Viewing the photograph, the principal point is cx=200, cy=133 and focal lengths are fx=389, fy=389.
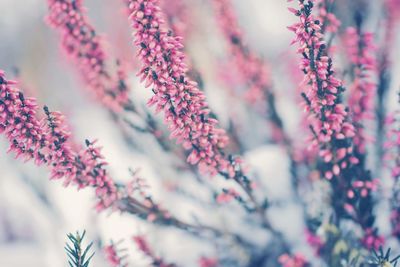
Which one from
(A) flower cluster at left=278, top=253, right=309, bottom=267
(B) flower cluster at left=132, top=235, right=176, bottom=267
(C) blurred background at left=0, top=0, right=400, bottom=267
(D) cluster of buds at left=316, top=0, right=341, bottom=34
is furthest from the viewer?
(C) blurred background at left=0, top=0, right=400, bottom=267

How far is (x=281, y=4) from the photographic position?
25.2 ft

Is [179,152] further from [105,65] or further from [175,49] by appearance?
[175,49]

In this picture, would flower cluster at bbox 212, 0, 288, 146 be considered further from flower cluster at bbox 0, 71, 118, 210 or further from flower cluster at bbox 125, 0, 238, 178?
flower cluster at bbox 0, 71, 118, 210

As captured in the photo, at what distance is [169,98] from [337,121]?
3.93ft

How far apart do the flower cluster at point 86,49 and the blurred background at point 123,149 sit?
0.82ft

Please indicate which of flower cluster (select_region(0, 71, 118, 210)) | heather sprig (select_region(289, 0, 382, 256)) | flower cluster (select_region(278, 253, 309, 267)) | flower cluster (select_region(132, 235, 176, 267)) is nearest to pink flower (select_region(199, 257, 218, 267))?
flower cluster (select_region(132, 235, 176, 267))

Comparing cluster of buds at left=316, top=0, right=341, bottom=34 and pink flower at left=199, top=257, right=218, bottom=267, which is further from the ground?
cluster of buds at left=316, top=0, right=341, bottom=34

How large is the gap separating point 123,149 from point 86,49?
11.2 ft

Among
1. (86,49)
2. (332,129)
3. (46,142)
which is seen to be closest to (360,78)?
(332,129)

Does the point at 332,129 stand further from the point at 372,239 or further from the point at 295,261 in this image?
the point at 295,261

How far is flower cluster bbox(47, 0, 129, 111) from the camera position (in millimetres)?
3090

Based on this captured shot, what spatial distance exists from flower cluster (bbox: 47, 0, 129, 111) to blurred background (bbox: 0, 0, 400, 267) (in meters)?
0.25

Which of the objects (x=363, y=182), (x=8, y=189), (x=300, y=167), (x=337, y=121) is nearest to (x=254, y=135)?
(x=300, y=167)

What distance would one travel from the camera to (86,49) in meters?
3.26
